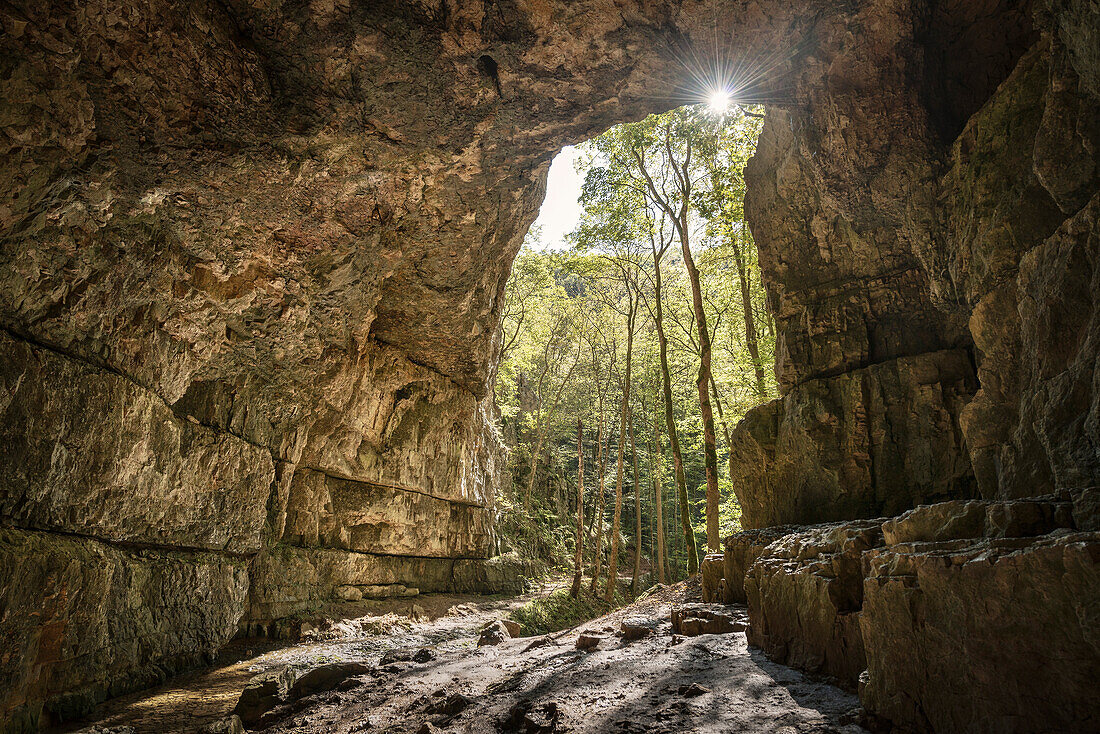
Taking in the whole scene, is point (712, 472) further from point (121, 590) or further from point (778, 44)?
point (121, 590)

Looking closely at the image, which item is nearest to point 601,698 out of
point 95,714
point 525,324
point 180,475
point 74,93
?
point 95,714

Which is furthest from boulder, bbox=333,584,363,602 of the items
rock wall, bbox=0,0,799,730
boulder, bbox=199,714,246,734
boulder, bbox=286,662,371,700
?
boulder, bbox=199,714,246,734

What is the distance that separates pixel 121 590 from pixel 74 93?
647cm

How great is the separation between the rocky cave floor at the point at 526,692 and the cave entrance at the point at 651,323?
18.0 feet

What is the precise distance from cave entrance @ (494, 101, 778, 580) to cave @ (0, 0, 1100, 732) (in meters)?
2.36

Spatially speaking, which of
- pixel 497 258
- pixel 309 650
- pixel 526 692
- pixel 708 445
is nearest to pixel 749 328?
pixel 708 445

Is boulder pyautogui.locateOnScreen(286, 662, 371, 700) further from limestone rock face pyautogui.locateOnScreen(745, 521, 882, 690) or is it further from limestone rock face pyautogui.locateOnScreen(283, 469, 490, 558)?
limestone rock face pyautogui.locateOnScreen(283, 469, 490, 558)

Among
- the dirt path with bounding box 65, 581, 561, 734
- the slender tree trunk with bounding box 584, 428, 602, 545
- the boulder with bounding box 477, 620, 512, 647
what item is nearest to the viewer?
the dirt path with bounding box 65, 581, 561, 734

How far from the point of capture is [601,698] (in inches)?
179

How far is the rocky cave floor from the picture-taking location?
3824mm

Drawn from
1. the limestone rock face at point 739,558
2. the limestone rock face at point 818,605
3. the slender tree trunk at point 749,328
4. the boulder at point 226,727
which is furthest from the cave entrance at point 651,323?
the boulder at point 226,727

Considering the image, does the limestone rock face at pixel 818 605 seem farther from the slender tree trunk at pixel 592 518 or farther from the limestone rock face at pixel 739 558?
the slender tree trunk at pixel 592 518

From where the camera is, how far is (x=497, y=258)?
12.5 m

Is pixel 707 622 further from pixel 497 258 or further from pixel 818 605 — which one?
pixel 497 258
